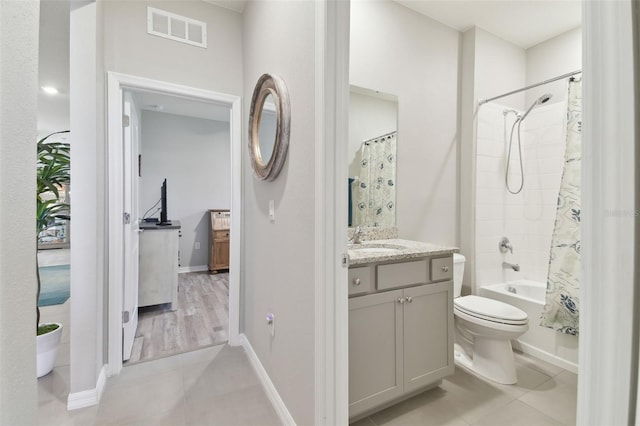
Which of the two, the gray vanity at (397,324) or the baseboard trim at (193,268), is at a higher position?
the gray vanity at (397,324)

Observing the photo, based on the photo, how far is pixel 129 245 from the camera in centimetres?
220

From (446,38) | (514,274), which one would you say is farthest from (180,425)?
(446,38)

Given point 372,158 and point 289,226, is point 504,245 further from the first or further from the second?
point 289,226

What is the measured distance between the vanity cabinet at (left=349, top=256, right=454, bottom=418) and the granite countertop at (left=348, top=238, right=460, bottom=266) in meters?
0.04

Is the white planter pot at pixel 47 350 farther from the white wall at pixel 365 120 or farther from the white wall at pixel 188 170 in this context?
the white wall at pixel 188 170

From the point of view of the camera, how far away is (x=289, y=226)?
1.55 meters

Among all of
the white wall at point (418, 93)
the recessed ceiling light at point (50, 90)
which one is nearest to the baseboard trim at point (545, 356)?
the white wall at point (418, 93)

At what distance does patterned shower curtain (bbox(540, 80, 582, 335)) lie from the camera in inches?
82.0

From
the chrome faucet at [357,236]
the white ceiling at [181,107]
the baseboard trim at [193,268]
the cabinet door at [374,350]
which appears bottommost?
the baseboard trim at [193,268]

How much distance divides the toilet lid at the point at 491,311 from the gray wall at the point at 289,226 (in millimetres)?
1273

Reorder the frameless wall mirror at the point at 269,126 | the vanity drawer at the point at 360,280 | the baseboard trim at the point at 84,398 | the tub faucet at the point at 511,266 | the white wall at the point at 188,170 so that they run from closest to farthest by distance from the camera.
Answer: the vanity drawer at the point at 360,280 → the frameless wall mirror at the point at 269,126 → the baseboard trim at the point at 84,398 → the tub faucet at the point at 511,266 → the white wall at the point at 188,170

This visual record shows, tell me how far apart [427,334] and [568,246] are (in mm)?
1343

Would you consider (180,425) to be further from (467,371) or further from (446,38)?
(446,38)

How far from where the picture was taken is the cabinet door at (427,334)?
1.65 m
